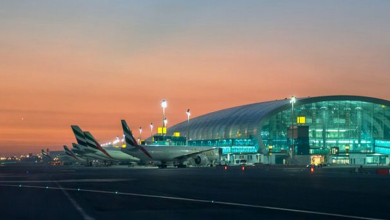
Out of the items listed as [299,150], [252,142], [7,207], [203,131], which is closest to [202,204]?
[7,207]

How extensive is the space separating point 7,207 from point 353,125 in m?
129

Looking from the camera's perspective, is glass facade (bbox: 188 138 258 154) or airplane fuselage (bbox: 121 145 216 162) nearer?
airplane fuselage (bbox: 121 145 216 162)

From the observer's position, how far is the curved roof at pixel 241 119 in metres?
140

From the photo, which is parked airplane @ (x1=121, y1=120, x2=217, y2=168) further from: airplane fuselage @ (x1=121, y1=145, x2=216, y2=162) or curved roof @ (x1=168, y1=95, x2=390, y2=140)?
curved roof @ (x1=168, y1=95, x2=390, y2=140)

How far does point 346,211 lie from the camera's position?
20.9m

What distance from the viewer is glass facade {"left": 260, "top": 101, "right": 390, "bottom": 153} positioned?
140m

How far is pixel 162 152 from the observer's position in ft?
315

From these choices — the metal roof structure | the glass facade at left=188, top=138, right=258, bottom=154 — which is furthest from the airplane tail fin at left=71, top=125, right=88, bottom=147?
the glass facade at left=188, top=138, right=258, bottom=154

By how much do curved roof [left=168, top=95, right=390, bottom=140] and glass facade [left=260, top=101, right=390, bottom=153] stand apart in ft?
5.02

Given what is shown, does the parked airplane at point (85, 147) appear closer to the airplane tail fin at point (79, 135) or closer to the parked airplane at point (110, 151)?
the airplane tail fin at point (79, 135)

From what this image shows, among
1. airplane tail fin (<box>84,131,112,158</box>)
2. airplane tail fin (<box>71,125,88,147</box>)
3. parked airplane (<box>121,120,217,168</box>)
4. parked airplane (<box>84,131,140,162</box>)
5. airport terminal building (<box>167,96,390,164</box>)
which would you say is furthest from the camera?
airport terminal building (<box>167,96,390,164</box>)

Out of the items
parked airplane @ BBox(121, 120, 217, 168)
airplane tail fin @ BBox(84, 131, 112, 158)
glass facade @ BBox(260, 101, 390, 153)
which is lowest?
parked airplane @ BBox(121, 120, 217, 168)

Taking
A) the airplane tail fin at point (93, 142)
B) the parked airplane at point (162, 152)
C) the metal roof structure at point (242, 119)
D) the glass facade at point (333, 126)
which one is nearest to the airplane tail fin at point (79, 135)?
the airplane tail fin at point (93, 142)

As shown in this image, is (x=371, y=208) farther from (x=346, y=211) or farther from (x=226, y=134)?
(x=226, y=134)
